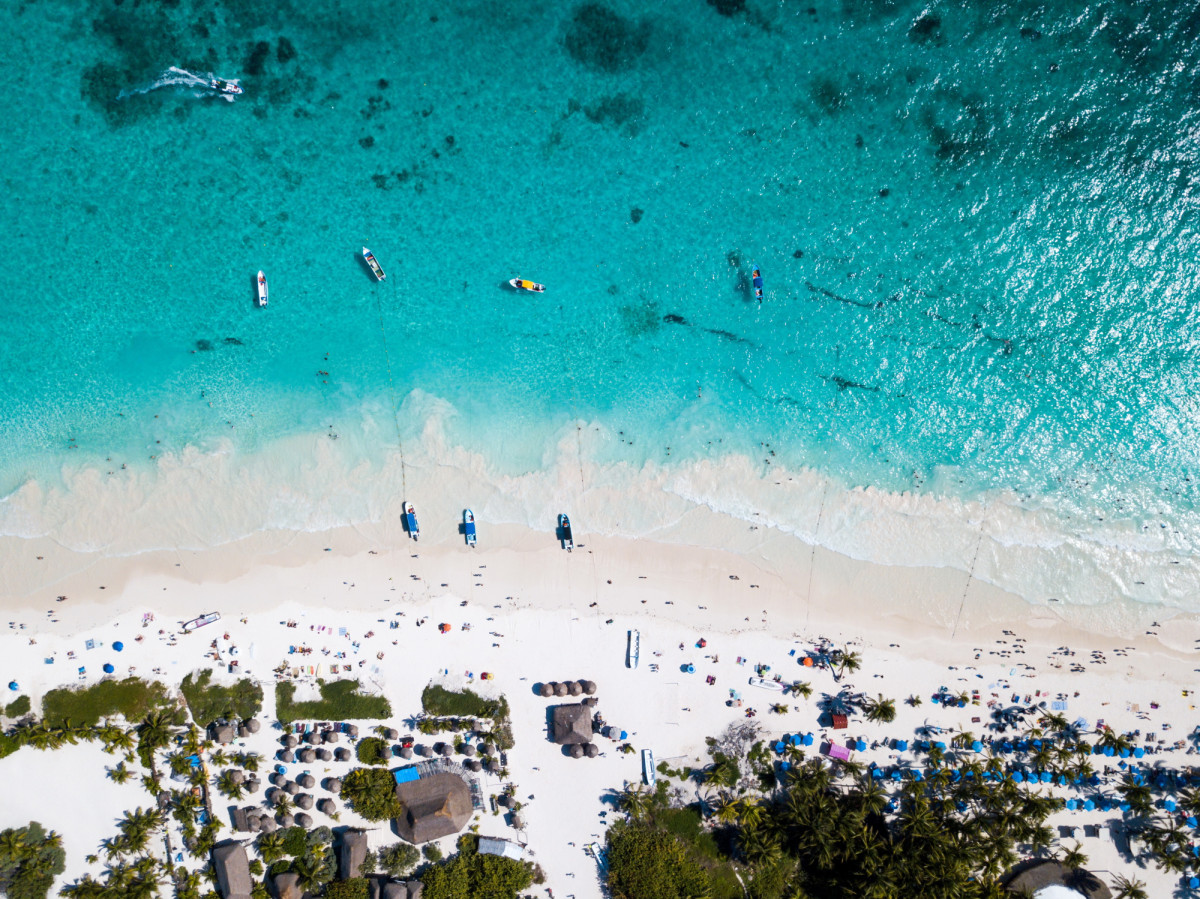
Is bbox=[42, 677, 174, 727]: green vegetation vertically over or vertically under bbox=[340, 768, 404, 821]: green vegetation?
over

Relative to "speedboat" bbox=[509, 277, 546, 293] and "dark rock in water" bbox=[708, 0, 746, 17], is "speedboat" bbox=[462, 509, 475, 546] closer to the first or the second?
"speedboat" bbox=[509, 277, 546, 293]

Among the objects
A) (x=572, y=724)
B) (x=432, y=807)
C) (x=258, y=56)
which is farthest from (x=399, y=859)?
(x=258, y=56)

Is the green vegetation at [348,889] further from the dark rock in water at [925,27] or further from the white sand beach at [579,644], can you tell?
the dark rock in water at [925,27]

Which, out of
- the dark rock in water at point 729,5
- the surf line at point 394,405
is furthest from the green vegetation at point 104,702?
the dark rock in water at point 729,5

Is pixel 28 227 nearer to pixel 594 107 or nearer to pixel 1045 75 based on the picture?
pixel 594 107

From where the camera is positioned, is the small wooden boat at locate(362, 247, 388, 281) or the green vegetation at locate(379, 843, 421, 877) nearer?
the green vegetation at locate(379, 843, 421, 877)

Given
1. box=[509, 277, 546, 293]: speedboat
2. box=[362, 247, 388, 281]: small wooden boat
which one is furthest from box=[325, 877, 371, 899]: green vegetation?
box=[509, 277, 546, 293]: speedboat

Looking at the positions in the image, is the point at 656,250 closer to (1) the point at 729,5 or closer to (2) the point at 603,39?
(2) the point at 603,39

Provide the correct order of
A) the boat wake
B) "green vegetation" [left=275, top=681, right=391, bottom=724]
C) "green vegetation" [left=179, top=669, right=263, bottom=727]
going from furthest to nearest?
the boat wake
"green vegetation" [left=275, top=681, right=391, bottom=724]
"green vegetation" [left=179, top=669, right=263, bottom=727]
